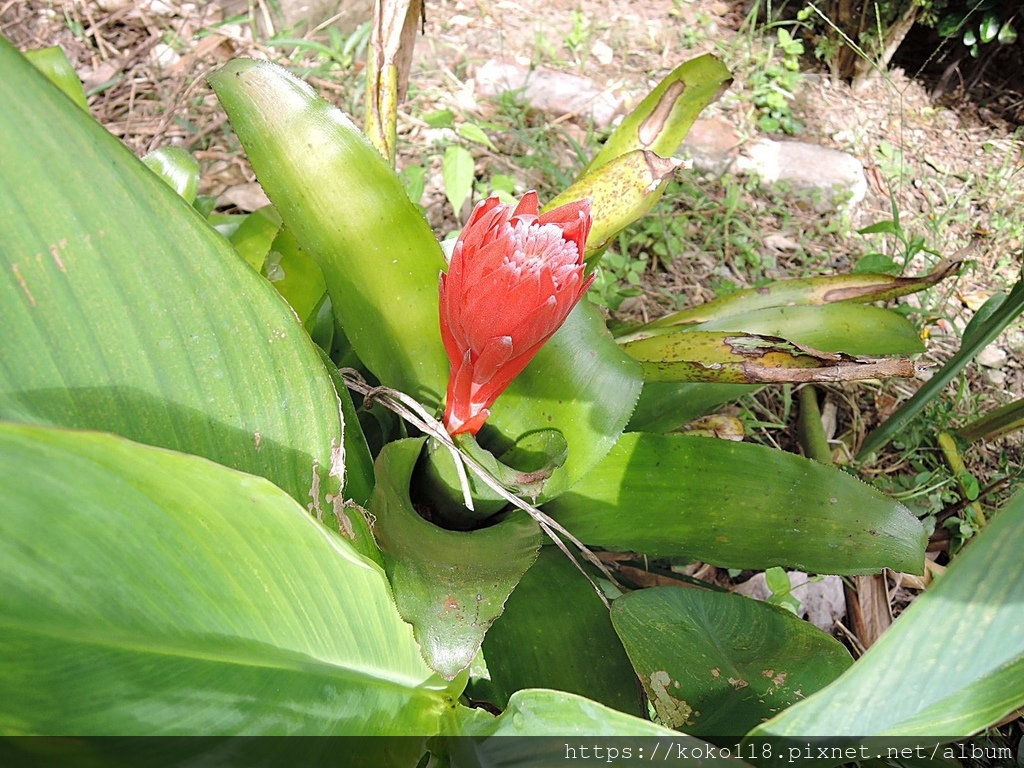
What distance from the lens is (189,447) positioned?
23.4 inches

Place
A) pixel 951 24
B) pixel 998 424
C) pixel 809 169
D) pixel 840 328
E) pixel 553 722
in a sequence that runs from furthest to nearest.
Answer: pixel 951 24 < pixel 809 169 < pixel 998 424 < pixel 840 328 < pixel 553 722

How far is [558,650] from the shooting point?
0.84m

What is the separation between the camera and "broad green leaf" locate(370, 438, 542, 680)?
67 centimetres

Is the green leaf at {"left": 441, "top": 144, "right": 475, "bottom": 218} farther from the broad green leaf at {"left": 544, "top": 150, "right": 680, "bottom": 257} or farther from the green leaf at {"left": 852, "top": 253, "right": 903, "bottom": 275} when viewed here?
the green leaf at {"left": 852, "top": 253, "right": 903, "bottom": 275}

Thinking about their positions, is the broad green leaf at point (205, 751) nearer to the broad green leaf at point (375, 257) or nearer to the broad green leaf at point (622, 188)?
the broad green leaf at point (375, 257)

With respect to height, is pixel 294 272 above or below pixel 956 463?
below

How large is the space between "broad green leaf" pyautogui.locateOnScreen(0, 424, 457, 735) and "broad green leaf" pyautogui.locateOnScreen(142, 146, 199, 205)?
663mm

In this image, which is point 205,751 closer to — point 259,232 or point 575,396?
point 575,396

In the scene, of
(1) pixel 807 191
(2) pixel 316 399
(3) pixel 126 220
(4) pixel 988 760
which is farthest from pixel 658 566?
(1) pixel 807 191

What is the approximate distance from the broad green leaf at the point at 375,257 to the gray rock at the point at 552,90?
4.21ft

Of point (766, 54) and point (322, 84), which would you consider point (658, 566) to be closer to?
point (322, 84)

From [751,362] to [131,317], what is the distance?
654mm

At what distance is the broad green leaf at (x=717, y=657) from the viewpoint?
72cm

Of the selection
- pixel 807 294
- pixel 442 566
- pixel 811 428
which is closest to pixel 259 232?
pixel 442 566
